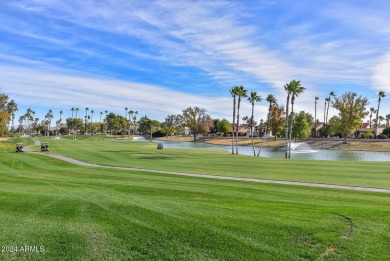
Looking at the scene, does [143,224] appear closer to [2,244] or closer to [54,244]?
[54,244]

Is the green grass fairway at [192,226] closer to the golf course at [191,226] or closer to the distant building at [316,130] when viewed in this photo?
the golf course at [191,226]

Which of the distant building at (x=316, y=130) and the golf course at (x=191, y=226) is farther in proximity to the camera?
the distant building at (x=316, y=130)

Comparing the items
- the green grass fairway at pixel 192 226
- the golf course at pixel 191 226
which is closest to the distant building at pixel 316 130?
the golf course at pixel 191 226

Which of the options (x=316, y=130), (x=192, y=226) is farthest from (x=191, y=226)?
(x=316, y=130)

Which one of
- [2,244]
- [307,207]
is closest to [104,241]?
[2,244]

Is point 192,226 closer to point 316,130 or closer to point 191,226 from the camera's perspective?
point 191,226

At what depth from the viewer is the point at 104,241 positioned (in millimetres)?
8586

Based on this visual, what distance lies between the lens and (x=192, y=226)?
966 centimetres

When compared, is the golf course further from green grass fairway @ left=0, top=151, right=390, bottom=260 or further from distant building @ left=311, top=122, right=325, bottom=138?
distant building @ left=311, top=122, right=325, bottom=138

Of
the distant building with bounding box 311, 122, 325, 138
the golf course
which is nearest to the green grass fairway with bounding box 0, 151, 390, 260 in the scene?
the golf course

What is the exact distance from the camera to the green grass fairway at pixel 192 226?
26.1 feet

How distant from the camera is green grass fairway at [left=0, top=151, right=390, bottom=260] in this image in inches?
313

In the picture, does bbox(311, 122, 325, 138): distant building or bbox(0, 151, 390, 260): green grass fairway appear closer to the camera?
bbox(0, 151, 390, 260): green grass fairway

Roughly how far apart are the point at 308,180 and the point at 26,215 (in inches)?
664
